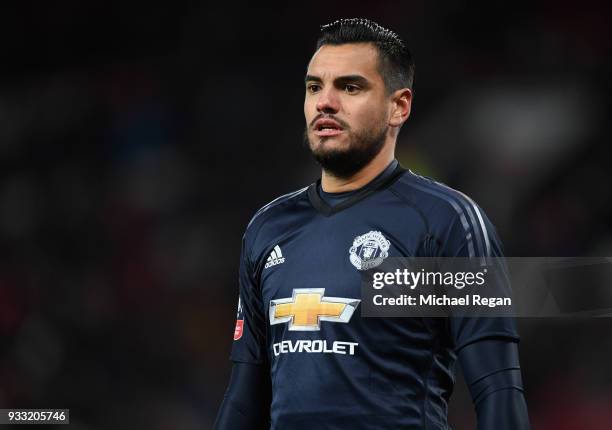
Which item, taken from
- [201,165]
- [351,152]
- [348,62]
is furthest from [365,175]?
[201,165]

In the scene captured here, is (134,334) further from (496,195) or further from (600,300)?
(600,300)

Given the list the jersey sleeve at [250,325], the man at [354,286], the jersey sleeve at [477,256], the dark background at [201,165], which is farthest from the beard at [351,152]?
the dark background at [201,165]

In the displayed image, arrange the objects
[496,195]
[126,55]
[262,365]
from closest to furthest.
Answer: [262,365] < [496,195] < [126,55]

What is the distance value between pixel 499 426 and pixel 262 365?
93 cm

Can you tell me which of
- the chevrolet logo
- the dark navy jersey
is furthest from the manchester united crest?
the chevrolet logo

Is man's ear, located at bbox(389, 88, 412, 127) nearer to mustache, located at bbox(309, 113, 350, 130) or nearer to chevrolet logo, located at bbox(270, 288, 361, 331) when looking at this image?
mustache, located at bbox(309, 113, 350, 130)

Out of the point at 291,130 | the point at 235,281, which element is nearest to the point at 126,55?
the point at 291,130

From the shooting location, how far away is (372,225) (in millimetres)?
3012

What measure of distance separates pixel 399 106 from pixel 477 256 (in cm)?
65

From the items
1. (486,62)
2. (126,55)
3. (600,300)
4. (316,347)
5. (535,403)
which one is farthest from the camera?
(126,55)

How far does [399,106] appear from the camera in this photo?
3211mm

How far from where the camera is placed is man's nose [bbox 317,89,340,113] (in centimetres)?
302

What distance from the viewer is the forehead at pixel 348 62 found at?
309 cm

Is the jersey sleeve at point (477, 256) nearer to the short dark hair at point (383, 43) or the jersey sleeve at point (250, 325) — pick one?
the short dark hair at point (383, 43)
